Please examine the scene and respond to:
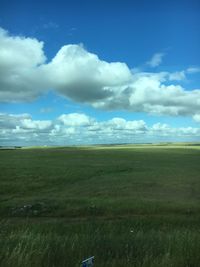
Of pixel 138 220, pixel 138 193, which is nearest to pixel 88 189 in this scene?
pixel 138 193

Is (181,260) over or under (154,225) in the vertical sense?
over

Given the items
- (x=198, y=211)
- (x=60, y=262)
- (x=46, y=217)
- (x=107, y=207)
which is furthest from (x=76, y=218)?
(x=60, y=262)

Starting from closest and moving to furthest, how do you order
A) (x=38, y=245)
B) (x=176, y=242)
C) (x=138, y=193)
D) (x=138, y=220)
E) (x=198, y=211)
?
(x=38, y=245), (x=176, y=242), (x=138, y=220), (x=198, y=211), (x=138, y=193)

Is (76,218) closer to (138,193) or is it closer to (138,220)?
(138,220)

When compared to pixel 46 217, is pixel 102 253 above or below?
above

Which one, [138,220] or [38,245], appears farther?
[138,220]

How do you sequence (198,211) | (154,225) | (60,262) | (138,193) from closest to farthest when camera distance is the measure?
(60,262) < (154,225) < (198,211) < (138,193)

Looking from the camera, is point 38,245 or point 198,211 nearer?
point 38,245

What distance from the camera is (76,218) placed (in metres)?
19.2

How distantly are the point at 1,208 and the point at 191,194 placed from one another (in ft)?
49.1

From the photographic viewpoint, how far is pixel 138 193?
94.3 ft

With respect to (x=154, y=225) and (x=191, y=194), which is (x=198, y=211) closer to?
(x=154, y=225)

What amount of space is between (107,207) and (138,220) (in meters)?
4.16

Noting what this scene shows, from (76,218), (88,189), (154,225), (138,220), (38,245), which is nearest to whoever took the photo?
(38,245)
